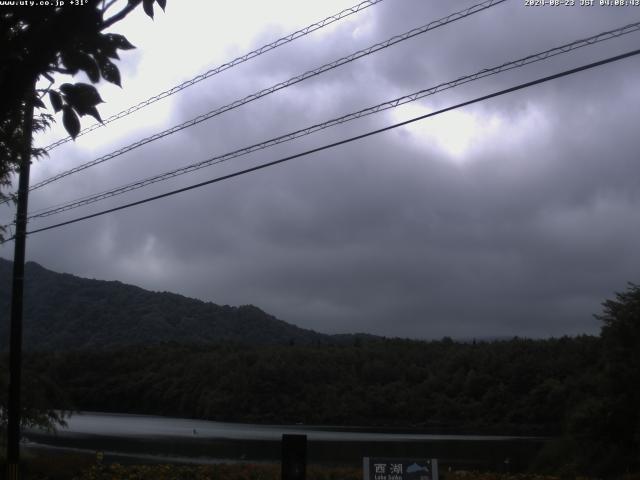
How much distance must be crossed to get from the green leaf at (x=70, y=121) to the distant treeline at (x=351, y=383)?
55.7m

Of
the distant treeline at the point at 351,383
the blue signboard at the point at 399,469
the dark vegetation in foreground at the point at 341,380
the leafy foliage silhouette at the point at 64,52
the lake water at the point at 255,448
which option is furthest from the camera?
the distant treeline at the point at 351,383

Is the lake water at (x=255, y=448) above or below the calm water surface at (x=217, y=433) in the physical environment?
below

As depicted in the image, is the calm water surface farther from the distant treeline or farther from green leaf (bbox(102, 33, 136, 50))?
green leaf (bbox(102, 33, 136, 50))

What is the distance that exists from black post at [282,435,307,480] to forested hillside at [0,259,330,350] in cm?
8586

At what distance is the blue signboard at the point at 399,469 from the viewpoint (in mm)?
11562

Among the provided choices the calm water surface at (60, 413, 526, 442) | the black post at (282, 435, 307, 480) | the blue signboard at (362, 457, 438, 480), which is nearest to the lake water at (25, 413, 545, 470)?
the calm water surface at (60, 413, 526, 442)

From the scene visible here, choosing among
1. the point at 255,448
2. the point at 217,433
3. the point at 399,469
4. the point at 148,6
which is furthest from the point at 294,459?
the point at 217,433

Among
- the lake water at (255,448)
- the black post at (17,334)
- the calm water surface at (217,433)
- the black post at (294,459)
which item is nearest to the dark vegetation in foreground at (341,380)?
the calm water surface at (217,433)

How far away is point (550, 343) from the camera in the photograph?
71500 millimetres

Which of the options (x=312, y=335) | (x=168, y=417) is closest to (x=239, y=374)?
(x=168, y=417)

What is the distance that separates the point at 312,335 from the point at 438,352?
273 feet

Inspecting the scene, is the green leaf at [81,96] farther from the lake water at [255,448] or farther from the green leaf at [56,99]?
the lake water at [255,448]

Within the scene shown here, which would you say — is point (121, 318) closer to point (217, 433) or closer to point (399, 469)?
point (217, 433)

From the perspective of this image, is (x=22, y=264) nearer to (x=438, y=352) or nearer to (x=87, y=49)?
(x=87, y=49)
